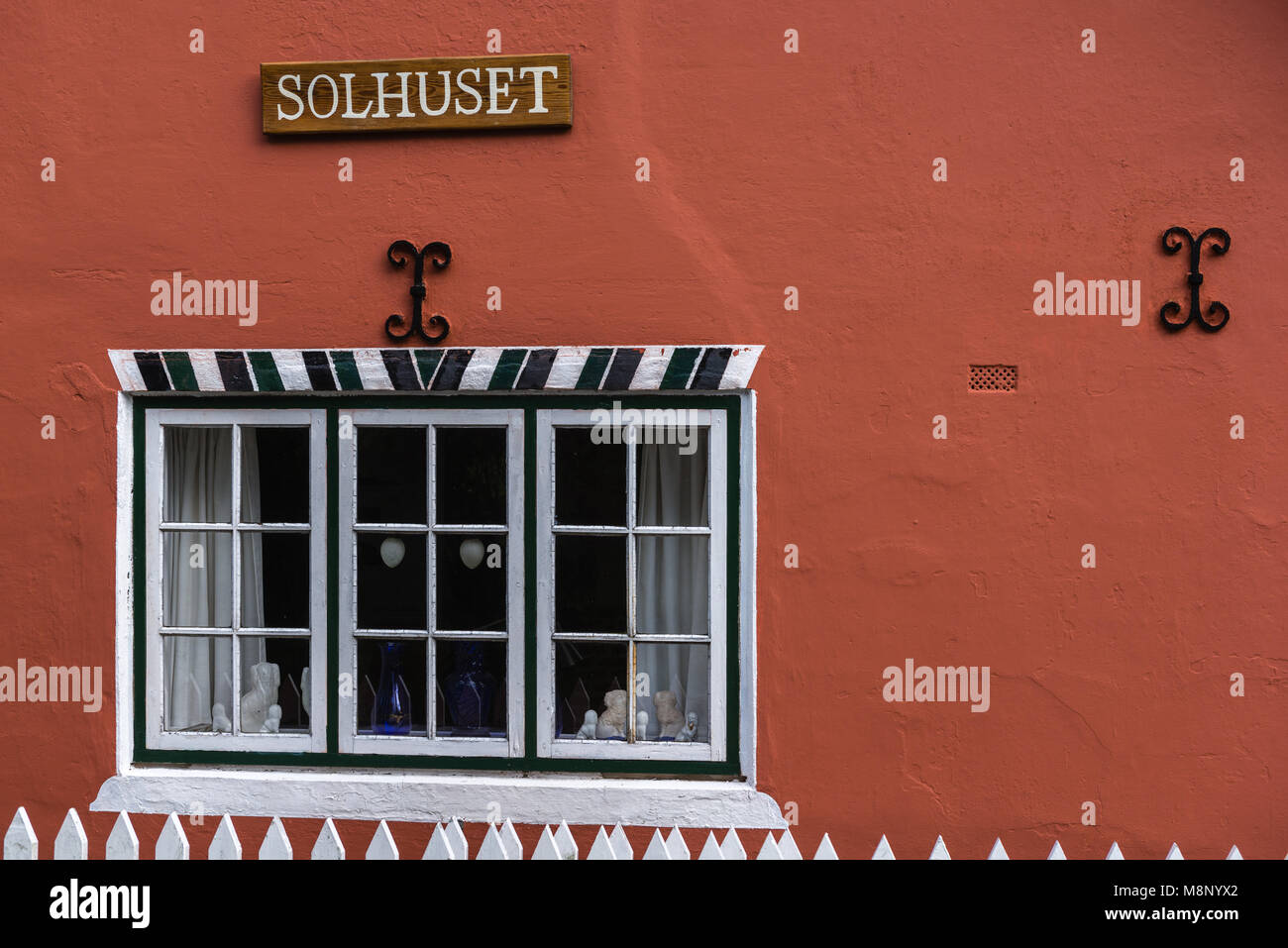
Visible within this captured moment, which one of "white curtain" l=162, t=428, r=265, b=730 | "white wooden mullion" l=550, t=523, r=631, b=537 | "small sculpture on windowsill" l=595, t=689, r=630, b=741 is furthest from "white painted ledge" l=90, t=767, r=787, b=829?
"white wooden mullion" l=550, t=523, r=631, b=537

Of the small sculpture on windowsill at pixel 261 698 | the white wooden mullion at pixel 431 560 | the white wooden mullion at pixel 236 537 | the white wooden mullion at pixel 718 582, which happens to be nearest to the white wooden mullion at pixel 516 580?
the white wooden mullion at pixel 431 560

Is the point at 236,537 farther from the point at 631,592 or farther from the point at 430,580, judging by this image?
the point at 631,592

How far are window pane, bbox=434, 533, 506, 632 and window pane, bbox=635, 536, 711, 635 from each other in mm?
551

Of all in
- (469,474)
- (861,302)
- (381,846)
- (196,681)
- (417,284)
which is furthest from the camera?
(196,681)

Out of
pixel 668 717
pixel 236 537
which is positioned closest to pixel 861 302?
pixel 668 717

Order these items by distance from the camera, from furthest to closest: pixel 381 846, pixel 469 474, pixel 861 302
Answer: pixel 469 474 → pixel 861 302 → pixel 381 846

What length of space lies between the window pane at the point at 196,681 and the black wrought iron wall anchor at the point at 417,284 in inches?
57.0

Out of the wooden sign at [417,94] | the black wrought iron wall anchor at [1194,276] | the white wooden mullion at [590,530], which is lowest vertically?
the white wooden mullion at [590,530]

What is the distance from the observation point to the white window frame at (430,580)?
4176mm

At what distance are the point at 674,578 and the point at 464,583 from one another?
823 mm

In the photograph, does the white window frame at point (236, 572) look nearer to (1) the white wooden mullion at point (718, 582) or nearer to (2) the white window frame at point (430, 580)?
(2) the white window frame at point (430, 580)

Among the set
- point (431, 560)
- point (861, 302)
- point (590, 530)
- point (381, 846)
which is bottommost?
point (381, 846)

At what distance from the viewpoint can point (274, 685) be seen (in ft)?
14.2

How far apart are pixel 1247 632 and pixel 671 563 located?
2113 millimetres
